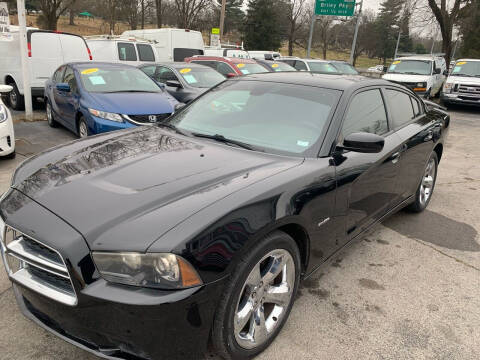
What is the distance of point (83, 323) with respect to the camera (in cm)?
178

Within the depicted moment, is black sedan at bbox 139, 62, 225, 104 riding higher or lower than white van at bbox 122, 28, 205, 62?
lower

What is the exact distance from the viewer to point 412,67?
51.0 feet

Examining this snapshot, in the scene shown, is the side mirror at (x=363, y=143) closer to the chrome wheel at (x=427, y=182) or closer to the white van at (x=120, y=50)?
the chrome wheel at (x=427, y=182)

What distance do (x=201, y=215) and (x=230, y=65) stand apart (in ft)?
32.8

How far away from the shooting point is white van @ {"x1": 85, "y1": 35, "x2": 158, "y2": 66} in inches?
483

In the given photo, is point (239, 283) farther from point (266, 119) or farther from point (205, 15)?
point (205, 15)

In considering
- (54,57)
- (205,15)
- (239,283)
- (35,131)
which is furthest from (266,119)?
(205,15)

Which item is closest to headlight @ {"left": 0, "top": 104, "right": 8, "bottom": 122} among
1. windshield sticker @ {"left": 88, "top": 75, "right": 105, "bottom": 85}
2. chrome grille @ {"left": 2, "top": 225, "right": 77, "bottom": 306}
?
windshield sticker @ {"left": 88, "top": 75, "right": 105, "bottom": 85}

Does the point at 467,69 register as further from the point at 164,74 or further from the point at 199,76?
the point at 164,74

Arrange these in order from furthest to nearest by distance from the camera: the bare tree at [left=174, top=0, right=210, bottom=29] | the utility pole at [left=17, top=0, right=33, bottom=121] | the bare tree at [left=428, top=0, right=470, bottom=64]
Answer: the bare tree at [left=174, top=0, right=210, bottom=29], the bare tree at [left=428, top=0, right=470, bottom=64], the utility pole at [left=17, top=0, right=33, bottom=121]

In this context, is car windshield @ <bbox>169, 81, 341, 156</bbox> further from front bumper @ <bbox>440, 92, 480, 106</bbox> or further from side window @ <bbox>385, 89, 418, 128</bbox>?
front bumper @ <bbox>440, 92, 480, 106</bbox>

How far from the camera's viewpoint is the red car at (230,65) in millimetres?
11195

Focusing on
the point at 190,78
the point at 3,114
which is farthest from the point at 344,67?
the point at 3,114

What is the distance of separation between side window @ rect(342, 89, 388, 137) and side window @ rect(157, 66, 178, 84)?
6.67m
